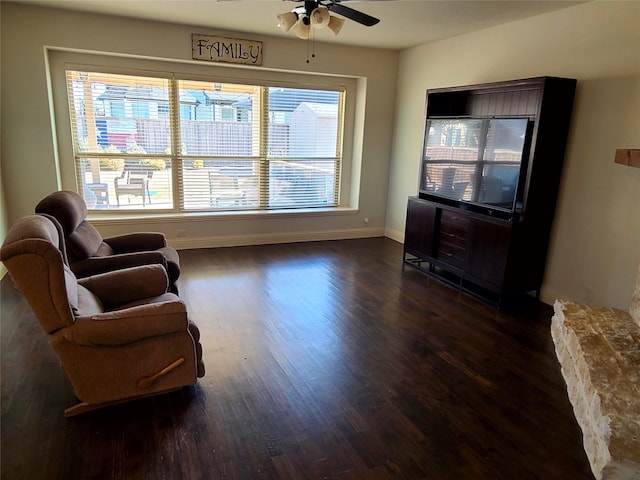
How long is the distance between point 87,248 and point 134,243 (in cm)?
53

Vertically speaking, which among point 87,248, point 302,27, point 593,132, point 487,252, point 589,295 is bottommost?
point 589,295

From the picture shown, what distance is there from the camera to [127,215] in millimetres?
5191

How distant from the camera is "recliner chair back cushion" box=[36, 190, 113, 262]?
2.88 metres

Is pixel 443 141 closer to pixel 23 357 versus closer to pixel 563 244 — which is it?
pixel 563 244

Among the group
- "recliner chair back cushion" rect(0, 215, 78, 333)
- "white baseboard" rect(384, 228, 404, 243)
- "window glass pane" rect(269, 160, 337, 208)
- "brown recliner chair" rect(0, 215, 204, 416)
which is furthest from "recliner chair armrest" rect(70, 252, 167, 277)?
"white baseboard" rect(384, 228, 404, 243)

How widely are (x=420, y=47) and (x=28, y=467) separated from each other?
18.6 ft

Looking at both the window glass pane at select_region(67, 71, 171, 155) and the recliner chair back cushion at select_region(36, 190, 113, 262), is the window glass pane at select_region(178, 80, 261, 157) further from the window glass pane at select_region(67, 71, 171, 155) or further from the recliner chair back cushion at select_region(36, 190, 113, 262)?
the recliner chair back cushion at select_region(36, 190, 113, 262)

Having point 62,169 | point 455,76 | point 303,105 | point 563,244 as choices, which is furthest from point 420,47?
point 62,169

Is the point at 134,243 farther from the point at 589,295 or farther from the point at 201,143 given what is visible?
the point at 589,295

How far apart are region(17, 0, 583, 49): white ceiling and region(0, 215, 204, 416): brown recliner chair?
2688mm

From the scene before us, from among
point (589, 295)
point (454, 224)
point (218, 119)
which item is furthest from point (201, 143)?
point (589, 295)

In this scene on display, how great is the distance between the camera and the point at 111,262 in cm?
304

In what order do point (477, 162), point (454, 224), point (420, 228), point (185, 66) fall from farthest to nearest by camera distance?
point (185, 66)
point (420, 228)
point (454, 224)
point (477, 162)

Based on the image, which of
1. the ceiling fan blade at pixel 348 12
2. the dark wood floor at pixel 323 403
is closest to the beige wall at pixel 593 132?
the dark wood floor at pixel 323 403
